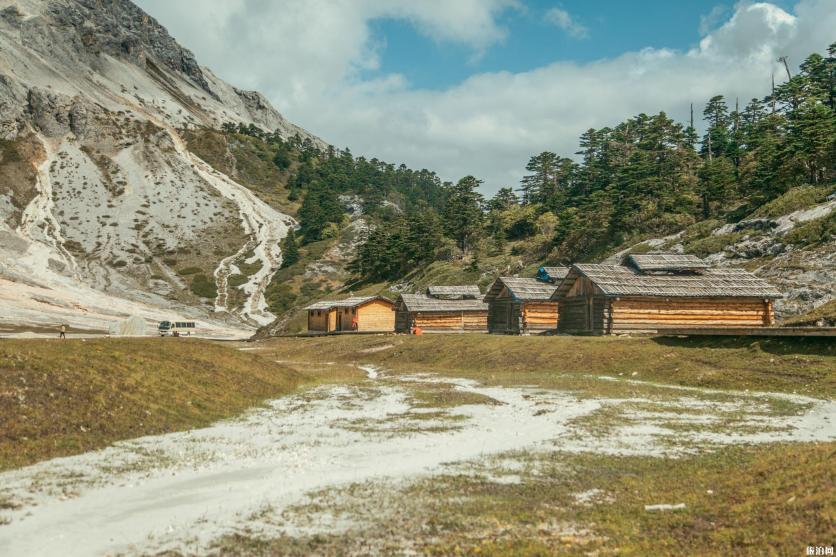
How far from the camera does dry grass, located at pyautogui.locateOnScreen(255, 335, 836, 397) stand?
26.8m

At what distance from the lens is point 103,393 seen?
1845cm

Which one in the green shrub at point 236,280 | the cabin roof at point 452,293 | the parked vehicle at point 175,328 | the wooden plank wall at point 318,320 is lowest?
the parked vehicle at point 175,328

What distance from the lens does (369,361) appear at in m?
51.1

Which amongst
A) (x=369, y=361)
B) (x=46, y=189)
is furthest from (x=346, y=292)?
(x=46, y=189)

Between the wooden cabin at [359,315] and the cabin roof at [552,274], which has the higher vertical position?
the cabin roof at [552,274]

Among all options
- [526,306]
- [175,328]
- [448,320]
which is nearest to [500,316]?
[526,306]

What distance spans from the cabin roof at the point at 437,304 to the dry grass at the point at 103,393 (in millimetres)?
46612

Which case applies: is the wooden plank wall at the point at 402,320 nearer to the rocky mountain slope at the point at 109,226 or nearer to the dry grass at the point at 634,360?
the dry grass at the point at 634,360

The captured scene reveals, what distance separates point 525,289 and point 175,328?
47428mm

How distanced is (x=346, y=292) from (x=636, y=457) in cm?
11571

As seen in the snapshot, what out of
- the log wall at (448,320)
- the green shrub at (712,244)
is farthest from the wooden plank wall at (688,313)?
the log wall at (448,320)

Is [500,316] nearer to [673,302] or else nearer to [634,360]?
[673,302]

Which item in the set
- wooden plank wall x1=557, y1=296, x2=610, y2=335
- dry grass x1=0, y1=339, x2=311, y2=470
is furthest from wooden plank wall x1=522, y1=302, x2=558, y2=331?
dry grass x1=0, y1=339, x2=311, y2=470

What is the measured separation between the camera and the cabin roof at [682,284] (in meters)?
46.2
